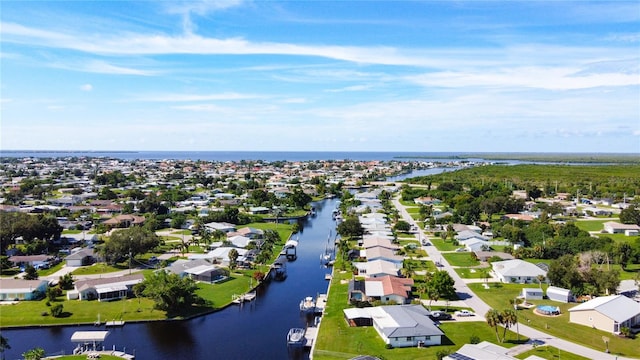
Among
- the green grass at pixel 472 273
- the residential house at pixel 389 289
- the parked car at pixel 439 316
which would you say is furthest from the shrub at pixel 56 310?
the green grass at pixel 472 273

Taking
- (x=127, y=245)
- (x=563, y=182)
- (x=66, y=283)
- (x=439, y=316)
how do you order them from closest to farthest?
(x=439, y=316)
(x=66, y=283)
(x=127, y=245)
(x=563, y=182)

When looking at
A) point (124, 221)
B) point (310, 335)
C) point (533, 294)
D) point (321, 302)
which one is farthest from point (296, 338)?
point (124, 221)

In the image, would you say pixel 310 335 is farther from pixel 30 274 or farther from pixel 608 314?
pixel 30 274

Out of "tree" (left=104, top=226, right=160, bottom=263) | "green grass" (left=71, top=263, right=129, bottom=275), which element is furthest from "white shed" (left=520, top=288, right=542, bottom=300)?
"green grass" (left=71, top=263, right=129, bottom=275)

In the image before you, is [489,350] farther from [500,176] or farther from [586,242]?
[500,176]

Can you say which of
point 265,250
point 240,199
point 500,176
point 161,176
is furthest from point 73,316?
point 500,176
